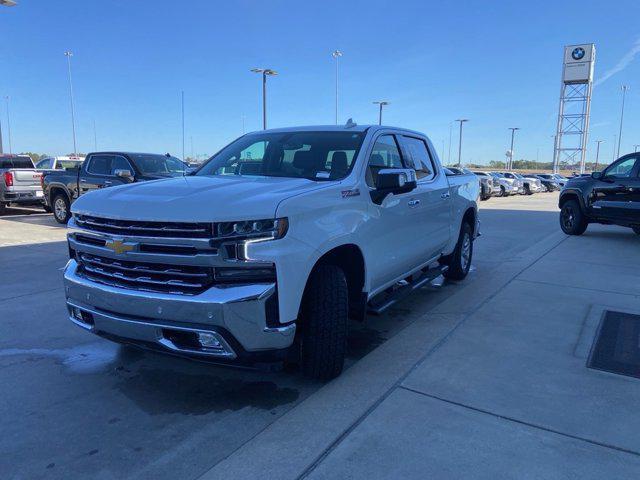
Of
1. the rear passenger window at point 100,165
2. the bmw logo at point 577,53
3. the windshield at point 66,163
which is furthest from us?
the bmw logo at point 577,53

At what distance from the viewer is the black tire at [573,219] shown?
11445 mm

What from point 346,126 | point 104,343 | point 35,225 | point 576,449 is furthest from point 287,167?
point 35,225

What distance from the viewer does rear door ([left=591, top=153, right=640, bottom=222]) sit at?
9.97 metres

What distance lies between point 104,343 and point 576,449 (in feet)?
12.2

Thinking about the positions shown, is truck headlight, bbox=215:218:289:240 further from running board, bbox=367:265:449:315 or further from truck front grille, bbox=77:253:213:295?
running board, bbox=367:265:449:315

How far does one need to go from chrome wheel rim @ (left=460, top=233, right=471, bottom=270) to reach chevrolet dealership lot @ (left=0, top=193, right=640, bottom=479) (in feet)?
4.35

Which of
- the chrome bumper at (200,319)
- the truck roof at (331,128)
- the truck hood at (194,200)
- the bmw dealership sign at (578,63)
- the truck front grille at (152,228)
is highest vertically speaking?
the bmw dealership sign at (578,63)

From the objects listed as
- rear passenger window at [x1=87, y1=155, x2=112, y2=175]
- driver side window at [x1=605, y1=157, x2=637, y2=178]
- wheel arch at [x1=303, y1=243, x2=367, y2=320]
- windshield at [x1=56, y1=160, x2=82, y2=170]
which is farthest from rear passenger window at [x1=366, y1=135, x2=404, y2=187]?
windshield at [x1=56, y1=160, x2=82, y2=170]

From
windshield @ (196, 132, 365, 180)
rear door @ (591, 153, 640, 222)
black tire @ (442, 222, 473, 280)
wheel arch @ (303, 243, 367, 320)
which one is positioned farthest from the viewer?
rear door @ (591, 153, 640, 222)

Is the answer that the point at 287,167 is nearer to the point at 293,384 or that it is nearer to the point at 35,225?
the point at 293,384

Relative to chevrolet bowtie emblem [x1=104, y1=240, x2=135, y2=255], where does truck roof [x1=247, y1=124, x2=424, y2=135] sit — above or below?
above

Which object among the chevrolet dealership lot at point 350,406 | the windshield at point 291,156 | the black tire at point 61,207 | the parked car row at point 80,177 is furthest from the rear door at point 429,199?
the black tire at point 61,207

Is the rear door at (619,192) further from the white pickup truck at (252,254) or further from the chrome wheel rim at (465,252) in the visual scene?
the white pickup truck at (252,254)

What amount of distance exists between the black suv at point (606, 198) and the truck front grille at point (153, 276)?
32.5ft
